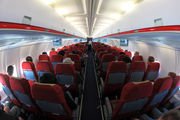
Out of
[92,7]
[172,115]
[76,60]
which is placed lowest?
[172,115]

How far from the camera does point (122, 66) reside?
2.56 m

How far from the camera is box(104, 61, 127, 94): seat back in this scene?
8.20ft

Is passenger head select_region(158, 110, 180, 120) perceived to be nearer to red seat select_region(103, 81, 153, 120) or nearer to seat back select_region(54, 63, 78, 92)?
red seat select_region(103, 81, 153, 120)

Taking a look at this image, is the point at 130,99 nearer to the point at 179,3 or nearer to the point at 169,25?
the point at 169,25

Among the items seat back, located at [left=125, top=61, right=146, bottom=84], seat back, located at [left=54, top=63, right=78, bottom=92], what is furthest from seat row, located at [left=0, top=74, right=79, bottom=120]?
seat back, located at [left=125, top=61, right=146, bottom=84]

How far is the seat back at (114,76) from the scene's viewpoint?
2.50 meters

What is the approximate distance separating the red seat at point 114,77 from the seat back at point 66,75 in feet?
3.48

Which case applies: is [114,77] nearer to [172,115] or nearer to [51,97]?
[172,115]

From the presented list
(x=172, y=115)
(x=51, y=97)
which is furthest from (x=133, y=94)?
(x=51, y=97)

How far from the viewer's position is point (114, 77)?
2633mm

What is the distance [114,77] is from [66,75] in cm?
154

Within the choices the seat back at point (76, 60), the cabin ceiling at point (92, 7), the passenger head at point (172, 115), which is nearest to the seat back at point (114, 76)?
the passenger head at point (172, 115)

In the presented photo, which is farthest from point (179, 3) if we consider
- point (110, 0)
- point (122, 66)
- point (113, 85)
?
point (113, 85)

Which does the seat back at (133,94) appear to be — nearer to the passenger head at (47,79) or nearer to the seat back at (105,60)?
the passenger head at (47,79)
